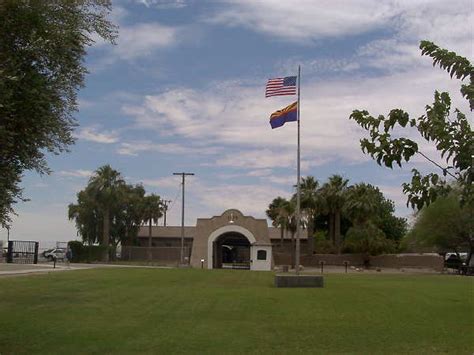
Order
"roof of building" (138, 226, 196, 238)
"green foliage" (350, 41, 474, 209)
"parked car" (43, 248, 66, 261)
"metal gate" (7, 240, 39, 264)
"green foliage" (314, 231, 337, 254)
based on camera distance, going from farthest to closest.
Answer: "roof of building" (138, 226, 196, 238) → "green foliage" (314, 231, 337, 254) → "parked car" (43, 248, 66, 261) → "metal gate" (7, 240, 39, 264) → "green foliage" (350, 41, 474, 209)

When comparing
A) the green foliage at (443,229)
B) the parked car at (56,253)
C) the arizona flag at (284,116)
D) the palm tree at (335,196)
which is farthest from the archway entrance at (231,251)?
the arizona flag at (284,116)

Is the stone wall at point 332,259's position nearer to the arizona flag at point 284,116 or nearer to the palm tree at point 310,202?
the palm tree at point 310,202

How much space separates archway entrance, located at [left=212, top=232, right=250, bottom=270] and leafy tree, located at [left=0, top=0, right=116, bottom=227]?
61.0m

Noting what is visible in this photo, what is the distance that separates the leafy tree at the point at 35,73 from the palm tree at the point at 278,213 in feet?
213

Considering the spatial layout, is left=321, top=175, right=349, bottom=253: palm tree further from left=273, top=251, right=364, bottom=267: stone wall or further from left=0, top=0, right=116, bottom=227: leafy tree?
left=0, top=0, right=116, bottom=227: leafy tree

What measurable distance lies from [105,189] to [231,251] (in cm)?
3068

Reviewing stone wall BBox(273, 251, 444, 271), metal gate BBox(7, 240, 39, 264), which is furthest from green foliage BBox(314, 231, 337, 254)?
metal gate BBox(7, 240, 39, 264)

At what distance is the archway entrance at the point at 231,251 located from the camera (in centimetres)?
7431

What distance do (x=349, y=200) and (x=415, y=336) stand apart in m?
62.1

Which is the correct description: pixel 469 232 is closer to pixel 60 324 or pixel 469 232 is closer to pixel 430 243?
pixel 430 243

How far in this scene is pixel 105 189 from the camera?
7912cm

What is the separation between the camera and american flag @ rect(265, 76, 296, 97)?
3203 cm

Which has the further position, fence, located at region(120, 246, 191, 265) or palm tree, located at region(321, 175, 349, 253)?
fence, located at region(120, 246, 191, 265)

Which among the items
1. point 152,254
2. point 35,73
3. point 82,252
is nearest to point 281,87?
point 35,73
